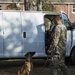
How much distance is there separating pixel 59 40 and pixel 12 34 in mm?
3696

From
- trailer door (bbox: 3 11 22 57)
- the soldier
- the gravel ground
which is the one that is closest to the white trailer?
trailer door (bbox: 3 11 22 57)

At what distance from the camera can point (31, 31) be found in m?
12.6

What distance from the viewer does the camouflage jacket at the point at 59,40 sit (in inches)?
354

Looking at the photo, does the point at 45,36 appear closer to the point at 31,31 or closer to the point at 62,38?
the point at 31,31

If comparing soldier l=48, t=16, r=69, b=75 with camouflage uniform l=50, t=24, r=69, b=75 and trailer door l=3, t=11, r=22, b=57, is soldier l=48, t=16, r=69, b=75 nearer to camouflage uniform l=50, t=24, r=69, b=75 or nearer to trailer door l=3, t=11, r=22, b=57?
camouflage uniform l=50, t=24, r=69, b=75

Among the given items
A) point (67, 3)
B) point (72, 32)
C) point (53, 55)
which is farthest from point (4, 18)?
point (67, 3)

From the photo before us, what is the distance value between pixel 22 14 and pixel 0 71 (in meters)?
2.18

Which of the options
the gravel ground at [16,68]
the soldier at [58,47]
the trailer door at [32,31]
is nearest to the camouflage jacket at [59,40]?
the soldier at [58,47]

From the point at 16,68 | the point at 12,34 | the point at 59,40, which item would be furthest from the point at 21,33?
the point at 59,40

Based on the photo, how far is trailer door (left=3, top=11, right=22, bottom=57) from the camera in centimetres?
1243

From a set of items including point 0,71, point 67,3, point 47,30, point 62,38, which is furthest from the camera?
point 67,3

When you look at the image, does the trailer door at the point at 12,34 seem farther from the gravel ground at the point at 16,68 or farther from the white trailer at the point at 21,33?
the gravel ground at the point at 16,68

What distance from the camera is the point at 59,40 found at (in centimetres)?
907

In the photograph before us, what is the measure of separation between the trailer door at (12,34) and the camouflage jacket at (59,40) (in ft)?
11.9
